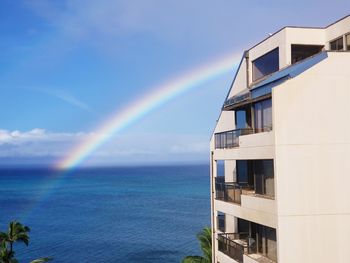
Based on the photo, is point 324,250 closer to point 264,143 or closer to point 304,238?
point 304,238

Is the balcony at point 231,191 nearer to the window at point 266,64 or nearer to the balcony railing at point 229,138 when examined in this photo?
the balcony railing at point 229,138

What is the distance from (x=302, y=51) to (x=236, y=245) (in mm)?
10017

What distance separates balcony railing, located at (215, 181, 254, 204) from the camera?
870 inches

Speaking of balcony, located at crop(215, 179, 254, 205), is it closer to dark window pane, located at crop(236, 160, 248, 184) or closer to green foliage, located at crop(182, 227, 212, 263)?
dark window pane, located at crop(236, 160, 248, 184)

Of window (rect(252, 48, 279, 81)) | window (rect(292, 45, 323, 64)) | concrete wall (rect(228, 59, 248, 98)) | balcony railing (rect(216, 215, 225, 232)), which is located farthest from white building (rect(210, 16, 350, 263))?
balcony railing (rect(216, 215, 225, 232))

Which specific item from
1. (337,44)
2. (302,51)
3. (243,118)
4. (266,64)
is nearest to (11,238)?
(243,118)

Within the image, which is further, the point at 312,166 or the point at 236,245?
the point at 236,245

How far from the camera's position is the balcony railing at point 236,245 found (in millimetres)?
21016

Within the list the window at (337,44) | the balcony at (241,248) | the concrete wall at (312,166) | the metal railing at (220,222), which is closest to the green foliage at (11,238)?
the metal railing at (220,222)

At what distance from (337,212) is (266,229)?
3.90 m

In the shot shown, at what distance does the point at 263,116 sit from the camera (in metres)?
20.3

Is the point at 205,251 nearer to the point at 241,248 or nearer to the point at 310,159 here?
the point at 241,248

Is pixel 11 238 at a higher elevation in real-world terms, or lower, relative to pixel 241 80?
lower

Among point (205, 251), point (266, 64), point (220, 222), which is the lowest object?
point (205, 251)
